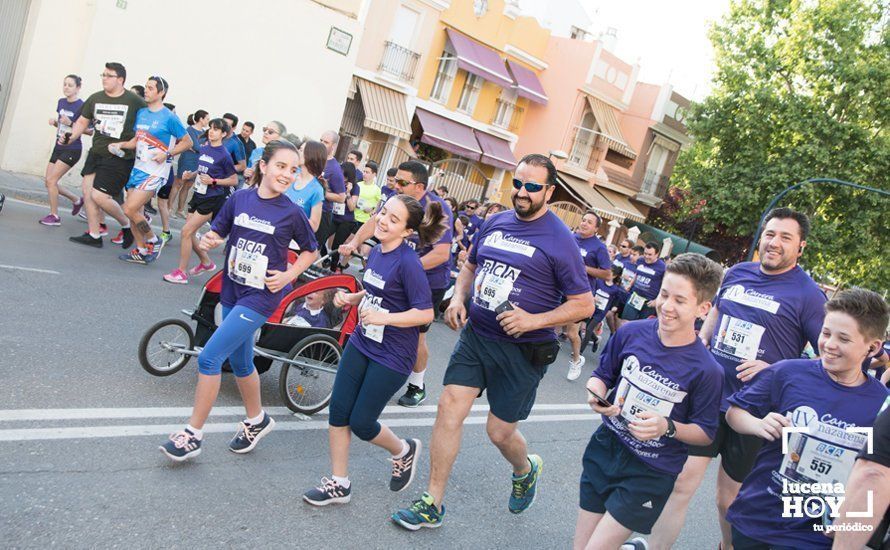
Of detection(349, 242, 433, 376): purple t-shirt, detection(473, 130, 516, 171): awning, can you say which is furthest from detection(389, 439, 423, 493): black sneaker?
detection(473, 130, 516, 171): awning

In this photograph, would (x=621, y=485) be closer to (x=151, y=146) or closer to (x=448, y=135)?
(x=151, y=146)

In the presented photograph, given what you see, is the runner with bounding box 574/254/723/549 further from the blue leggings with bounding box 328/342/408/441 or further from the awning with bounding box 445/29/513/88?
the awning with bounding box 445/29/513/88

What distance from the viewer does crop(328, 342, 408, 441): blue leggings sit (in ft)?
14.5

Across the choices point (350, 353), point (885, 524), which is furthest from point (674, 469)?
point (350, 353)

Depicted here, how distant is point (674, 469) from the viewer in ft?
12.5

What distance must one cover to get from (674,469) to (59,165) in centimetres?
940

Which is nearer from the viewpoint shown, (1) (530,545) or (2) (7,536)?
(2) (7,536)

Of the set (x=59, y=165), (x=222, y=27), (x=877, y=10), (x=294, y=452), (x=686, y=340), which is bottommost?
(x=294, y=452)

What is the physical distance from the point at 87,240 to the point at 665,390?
8.44 m

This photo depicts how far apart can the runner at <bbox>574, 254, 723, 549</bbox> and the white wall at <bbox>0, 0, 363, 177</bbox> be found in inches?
576

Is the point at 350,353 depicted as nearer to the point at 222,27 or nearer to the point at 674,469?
the point at 674,469

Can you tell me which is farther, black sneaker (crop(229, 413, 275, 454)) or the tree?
the tree

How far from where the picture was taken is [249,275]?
15.5ft

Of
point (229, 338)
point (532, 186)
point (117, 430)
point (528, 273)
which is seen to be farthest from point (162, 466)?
point (532, 186)
